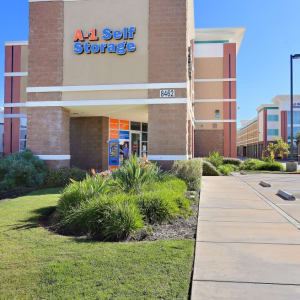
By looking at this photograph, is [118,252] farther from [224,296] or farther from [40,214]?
[40,214]

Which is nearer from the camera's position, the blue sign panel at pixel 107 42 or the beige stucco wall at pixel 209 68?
the blue sign panel at pixel 107 42

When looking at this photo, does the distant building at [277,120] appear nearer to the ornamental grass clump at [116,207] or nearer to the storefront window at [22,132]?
the storefront window at [22,132]

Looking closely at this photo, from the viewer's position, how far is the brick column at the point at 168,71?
14.5 meters

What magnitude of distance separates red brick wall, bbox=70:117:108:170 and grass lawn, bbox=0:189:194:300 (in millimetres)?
14874

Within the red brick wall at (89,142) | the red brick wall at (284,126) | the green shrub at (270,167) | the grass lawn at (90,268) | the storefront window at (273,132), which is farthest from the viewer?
the storefront window at (273,132)

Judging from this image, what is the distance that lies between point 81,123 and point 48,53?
6.43 meters

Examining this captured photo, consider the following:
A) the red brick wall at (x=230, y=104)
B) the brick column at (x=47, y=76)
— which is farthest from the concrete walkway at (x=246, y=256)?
the red brick wall at (x=230, y=104)

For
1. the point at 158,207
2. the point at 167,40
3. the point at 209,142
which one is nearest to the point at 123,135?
the point at 167,40

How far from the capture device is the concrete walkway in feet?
11.6

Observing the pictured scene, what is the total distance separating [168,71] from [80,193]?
9312mm

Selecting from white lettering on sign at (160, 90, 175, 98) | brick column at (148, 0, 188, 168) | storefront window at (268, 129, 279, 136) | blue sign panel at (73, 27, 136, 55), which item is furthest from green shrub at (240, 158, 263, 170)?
storefront window at (268, 129, 279, 136)

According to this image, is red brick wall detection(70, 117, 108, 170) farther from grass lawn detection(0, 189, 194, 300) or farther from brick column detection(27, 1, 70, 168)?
grass lawn detection(0, 189, 194, 300)

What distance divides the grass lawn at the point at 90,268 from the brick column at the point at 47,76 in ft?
32.6

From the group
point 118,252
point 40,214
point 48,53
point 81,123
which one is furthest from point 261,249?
point 81,123
